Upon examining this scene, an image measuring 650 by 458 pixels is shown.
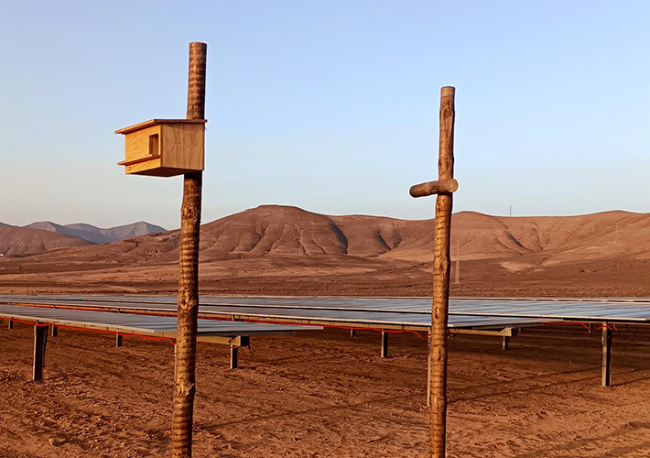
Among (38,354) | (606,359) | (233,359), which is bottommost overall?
(233,359)

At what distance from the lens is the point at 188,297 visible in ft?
21.8

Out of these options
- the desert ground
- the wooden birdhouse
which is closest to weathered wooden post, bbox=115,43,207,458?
the wooden birdhouse

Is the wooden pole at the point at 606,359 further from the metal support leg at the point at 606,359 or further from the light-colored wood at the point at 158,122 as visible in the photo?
the light-colored wood at the point at 158,122

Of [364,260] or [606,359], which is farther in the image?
[364,260]

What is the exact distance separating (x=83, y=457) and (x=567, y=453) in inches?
247

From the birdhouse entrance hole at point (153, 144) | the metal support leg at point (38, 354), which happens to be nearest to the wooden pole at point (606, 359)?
the birdhouse entrance hole at point (153, 144)

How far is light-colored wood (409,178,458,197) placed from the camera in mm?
7320

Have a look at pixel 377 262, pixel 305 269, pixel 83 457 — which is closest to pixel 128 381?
pixel 83 457

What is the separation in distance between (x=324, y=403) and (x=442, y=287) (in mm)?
5846

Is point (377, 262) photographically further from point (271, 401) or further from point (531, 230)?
point (271, 401)

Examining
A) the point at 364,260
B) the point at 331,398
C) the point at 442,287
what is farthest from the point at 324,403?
the point at 364,260

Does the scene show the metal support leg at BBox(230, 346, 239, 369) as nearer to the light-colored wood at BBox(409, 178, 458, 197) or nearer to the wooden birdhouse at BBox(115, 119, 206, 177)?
the light-colored wood at BBox(409, 178, 458, 197)

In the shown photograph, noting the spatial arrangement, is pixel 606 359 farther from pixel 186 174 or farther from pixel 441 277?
pixel 186 174

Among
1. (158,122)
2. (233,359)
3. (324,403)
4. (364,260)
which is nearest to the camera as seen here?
(158,122)
